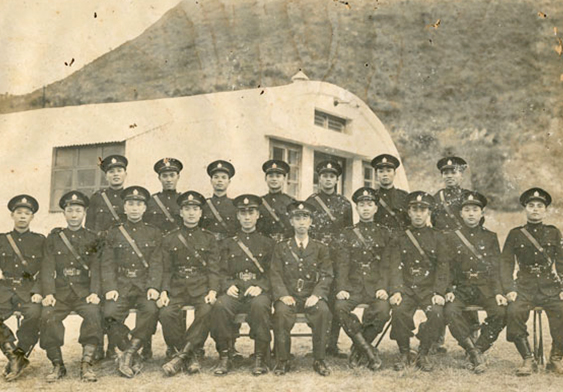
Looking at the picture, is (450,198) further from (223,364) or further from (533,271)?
(223,364)

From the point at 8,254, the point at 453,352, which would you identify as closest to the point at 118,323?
the point at 8,254

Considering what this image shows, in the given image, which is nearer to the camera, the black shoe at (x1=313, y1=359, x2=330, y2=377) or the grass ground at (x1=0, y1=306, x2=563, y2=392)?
the grass ground at (x1=0, y1=306, x2=563, y2=392)

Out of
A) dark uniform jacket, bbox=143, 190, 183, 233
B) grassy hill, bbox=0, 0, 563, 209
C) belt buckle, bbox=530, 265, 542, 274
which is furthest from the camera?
dark uniform jacket, bbox=143, 190, 183, 233

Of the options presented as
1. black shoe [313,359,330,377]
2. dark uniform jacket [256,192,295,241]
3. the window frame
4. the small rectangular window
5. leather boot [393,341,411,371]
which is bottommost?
black shoe [313,359,330,377]

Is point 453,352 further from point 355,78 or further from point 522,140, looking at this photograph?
point 355,78

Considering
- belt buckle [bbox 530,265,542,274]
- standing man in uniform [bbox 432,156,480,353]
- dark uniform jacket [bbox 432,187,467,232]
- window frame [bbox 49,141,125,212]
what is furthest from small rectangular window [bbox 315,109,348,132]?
belt buckle [bbox 530,265,542,274]

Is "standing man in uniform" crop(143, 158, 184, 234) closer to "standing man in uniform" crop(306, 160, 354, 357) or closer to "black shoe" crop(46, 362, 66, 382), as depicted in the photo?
"standing man in uniform" crop(306, 160, 354, 357)

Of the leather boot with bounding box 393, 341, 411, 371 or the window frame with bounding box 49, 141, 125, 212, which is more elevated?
the window frame with bounding box 49, 141, 125, 212

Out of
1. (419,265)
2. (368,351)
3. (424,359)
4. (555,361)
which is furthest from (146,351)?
(555,361)
